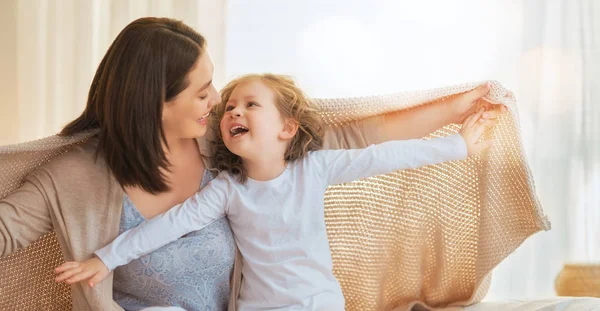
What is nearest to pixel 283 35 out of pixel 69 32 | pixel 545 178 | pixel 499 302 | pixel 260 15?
pixel 260 15

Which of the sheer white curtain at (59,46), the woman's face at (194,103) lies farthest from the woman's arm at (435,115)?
the sheer white curtain at (59,46)

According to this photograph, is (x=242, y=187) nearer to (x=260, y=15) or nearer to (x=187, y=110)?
(x=187, y=110)

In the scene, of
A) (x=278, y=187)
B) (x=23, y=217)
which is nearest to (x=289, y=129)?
(x=278, y=187)

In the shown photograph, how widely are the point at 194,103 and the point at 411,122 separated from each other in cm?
49

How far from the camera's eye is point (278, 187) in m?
1.59

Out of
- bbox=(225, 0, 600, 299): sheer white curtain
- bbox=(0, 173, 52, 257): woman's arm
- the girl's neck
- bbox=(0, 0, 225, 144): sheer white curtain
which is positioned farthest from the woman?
bbox=(0, 0, 225, 144): sheer white curtain

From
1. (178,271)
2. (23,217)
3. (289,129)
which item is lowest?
(178,271)

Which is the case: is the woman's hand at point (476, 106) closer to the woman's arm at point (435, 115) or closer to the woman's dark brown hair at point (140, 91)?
the woman's arm at point (435, 115)

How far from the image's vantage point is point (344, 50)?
2809 millimetres

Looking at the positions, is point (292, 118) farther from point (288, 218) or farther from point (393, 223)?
point (393, 223)

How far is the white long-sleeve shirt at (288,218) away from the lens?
1527mm

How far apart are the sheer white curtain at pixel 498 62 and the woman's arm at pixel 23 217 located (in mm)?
1490

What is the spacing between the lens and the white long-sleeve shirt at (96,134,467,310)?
1.53 metres

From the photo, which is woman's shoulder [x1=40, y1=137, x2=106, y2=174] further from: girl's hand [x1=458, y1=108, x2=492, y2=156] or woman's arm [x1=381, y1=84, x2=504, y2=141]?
girl's hand [x1=458, y1=108, x2=492, y2=156]
